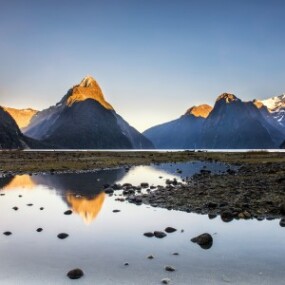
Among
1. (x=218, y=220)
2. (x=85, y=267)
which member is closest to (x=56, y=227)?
(x=85, y=267)

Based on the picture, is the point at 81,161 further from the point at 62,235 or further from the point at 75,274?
the point at 75,274

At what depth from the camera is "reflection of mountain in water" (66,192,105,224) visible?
25.2 meters

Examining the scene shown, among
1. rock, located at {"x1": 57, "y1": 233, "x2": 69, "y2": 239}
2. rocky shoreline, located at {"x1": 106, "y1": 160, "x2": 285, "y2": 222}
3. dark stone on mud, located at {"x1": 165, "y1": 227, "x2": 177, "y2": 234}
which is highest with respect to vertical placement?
rocky shoreline, located at {"x1": 106, "y1": 160, "x2": 285, "y2": 222}

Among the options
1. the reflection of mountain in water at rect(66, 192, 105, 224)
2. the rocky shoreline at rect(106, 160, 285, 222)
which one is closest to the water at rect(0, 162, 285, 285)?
the reflection of mountain in water at rect(66, 192, 105, 224)

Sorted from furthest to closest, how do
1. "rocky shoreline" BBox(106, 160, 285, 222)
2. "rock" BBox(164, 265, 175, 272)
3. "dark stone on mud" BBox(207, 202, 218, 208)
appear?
"dark stone on mud" BBox(207, 202, 218, 208) → "rocky shoreline" BBox(106, 160, 285, 222) → "rock" BBox(164, 265, 175, 272)

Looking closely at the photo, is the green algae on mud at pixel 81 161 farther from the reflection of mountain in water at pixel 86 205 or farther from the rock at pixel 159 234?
the rock at pixel 159 234

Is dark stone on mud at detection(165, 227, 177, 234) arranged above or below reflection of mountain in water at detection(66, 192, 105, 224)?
above

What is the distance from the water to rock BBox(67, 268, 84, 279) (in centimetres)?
20

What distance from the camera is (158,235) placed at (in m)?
19.7

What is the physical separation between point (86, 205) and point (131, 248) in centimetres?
1231

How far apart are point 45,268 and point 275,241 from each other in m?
11.0

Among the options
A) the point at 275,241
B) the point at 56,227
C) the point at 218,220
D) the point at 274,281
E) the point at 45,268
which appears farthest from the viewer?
the point at 218,220

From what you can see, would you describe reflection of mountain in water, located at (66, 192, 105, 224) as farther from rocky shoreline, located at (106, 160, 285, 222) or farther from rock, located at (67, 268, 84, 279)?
rock, located at (67, 268, 84, 279)

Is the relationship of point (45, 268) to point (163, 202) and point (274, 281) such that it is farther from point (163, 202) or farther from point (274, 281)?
point (163, 202)
